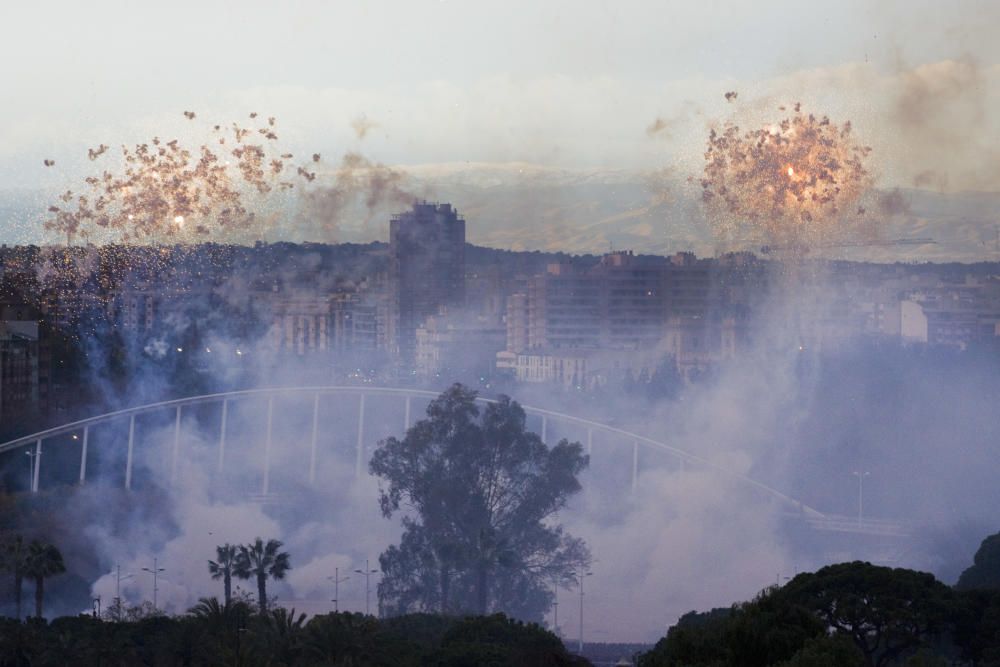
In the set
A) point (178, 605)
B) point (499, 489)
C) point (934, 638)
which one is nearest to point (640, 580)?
point (499, 489)

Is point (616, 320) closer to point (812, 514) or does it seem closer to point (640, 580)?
point (812, 514)

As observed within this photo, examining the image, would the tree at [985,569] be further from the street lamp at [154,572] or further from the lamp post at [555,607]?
the street lamp at [154,572]

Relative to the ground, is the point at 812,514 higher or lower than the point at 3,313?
lower

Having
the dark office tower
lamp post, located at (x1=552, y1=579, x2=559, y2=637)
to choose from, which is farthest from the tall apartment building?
lamp post, located at (x1=552, y1=579, x2=559, y2=637)

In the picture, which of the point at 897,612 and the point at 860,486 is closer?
the point at 897,612

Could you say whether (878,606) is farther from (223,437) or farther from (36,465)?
(223,437)

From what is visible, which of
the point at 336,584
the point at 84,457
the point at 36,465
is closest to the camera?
the point at 336,584

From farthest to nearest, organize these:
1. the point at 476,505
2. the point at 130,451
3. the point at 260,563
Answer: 1. the point at 130,451
2. the point at 476,505
3. the point at 260,563

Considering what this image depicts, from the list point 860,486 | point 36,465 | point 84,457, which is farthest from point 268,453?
point 860,486
